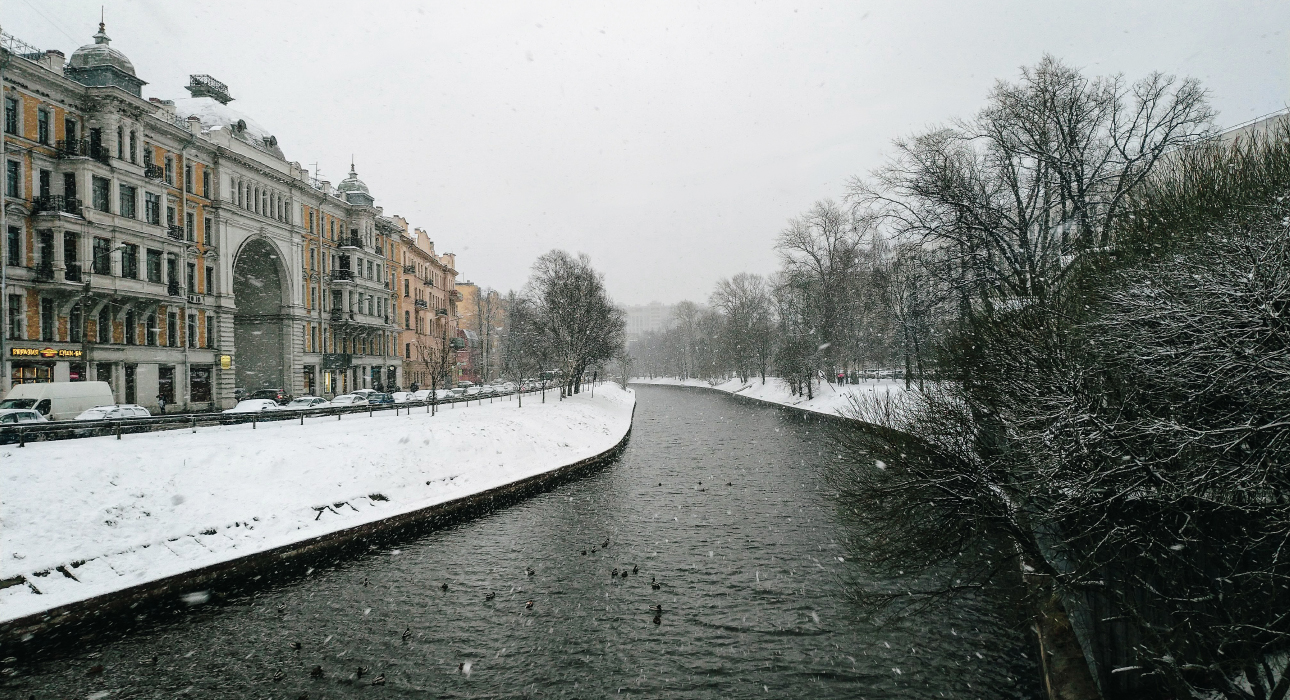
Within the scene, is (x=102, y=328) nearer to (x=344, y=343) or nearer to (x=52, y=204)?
(x=52, y=204)

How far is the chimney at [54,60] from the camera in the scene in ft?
97.7

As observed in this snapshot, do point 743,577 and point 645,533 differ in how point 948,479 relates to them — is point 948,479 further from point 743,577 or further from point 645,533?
point 645,533

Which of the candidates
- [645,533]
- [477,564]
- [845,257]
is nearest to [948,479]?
[645,533]

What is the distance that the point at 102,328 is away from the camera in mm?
31906

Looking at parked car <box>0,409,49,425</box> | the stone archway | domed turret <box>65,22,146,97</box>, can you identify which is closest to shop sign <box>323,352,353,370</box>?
the stone archway

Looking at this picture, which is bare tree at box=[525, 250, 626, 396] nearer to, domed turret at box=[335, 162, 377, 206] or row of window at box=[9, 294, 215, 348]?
domed turret at box=[335, 162, 377, 206]

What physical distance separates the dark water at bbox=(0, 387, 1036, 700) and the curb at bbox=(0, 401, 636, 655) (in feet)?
2.30

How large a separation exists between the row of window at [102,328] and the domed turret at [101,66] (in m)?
12.3

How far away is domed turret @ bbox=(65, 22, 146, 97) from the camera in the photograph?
32.9 metres

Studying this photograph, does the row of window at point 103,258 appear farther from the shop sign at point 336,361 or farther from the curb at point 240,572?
the curb at point 240,572

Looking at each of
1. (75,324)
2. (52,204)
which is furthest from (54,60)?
(75,324)

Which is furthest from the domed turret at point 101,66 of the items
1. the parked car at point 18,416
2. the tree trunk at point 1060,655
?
the tree trunk at point 1060,655

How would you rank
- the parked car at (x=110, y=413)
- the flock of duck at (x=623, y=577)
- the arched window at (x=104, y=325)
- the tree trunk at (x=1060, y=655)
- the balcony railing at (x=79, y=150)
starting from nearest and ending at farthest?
the tree trunk at (x=1060, y=655)
the flock of duck at (x=623, y=577)
the parked car at (x=110, y=413)
the balcony railing at (x=79, y=150)
the arched window at (x=104, y=325)

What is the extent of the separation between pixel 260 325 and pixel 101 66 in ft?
63.2
